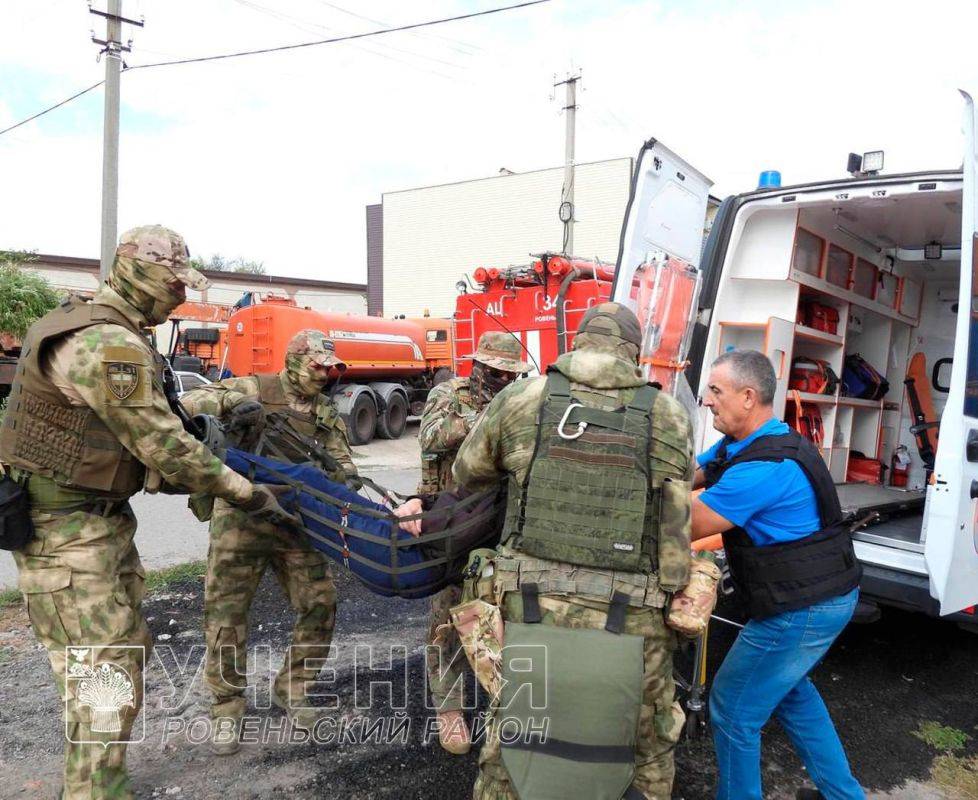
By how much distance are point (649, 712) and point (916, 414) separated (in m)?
5.02

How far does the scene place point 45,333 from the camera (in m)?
2.14

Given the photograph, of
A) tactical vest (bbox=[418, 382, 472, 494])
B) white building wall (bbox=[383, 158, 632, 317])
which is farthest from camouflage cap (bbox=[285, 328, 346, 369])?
white building wall (bbox=[383, 158, 632, 317])

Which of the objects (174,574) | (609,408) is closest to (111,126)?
(174,574)

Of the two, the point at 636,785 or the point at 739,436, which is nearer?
the point at 636,785

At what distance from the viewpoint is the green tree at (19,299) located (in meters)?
10.9

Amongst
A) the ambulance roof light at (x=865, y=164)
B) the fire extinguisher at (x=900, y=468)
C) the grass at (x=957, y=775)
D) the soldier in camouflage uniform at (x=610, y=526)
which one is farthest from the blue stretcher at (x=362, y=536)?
the fire extinguisher at (x=900, y=468)

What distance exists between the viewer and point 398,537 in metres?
2.45


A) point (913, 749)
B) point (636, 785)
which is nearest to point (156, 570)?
point (636, 785)

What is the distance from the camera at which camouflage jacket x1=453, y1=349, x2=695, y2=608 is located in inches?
77.1

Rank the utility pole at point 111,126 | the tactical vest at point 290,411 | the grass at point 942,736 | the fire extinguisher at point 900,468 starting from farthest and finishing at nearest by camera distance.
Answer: the utility pole at point 111,126 → the fire extinguisher at point 900,468 → the tactical vest at point 290,411 → the grass at point 942,736

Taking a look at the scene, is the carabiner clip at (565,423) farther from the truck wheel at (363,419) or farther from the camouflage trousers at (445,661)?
the truck wheel at (363,419)

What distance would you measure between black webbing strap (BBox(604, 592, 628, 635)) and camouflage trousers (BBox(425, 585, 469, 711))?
39.2 inches

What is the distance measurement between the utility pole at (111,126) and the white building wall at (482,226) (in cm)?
1486

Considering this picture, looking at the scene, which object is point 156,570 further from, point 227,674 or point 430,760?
point 430,760
